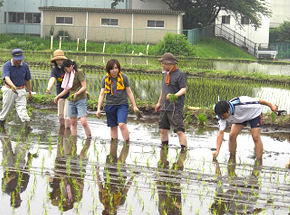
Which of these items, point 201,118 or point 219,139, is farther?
point 201,118

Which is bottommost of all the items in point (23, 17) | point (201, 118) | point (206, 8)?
point (201, 118)

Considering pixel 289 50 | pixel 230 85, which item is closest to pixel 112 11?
pixel 289 50

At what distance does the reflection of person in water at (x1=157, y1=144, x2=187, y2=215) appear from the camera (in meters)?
6.62

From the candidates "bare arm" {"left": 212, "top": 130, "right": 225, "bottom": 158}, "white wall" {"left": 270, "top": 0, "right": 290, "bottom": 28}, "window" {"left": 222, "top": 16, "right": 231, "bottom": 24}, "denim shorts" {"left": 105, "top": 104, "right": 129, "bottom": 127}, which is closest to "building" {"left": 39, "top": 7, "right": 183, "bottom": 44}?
"window" {"left": 222, "top": 16, "right": 231, "bottom": 24}

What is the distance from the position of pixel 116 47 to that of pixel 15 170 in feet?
101

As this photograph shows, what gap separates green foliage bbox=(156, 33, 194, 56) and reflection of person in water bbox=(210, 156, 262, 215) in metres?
26.5

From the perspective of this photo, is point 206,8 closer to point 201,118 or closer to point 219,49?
point 219,49

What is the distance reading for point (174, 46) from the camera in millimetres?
34562

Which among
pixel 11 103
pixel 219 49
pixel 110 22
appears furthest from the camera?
pixel 219 49

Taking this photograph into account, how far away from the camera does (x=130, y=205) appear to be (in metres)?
6.63

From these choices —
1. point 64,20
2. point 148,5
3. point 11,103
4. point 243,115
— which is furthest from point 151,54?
point 243,115

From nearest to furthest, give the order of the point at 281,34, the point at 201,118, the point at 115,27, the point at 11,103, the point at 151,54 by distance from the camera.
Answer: the point at 11,103, the point at 201,118, the point at 151,54, the point at 115,27, the point at 281,34

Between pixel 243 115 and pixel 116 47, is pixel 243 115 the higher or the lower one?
the lower one

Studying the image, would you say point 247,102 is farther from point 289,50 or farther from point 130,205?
point 289,50
